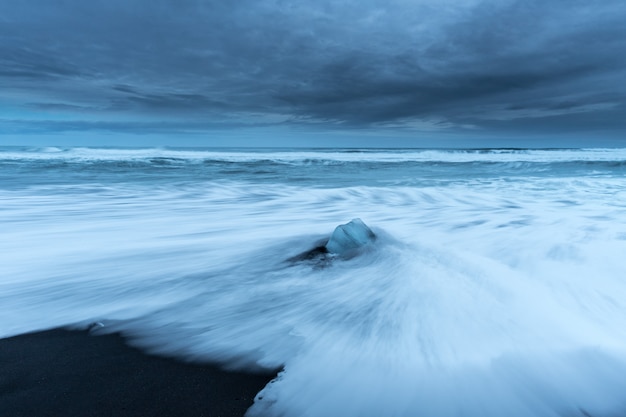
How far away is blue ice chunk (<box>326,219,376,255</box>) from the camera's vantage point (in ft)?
11.1

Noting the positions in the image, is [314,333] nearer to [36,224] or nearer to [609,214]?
[36,224]

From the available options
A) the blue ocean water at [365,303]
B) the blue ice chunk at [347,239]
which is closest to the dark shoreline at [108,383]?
the blue ocean water at [365,303]

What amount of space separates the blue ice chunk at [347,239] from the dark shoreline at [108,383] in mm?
1754

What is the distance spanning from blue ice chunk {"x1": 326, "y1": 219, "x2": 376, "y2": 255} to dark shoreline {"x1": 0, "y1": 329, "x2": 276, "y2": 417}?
1.75m

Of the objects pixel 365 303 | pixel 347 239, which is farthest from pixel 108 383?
pixel 347 239

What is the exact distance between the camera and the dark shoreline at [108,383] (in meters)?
1.47

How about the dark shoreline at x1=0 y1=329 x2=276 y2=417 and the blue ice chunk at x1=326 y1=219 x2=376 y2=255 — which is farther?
Answer: the blue ice chunk at x1=326 y1=219 x2=376 y2=255

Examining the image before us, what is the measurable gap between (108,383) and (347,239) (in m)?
2.18

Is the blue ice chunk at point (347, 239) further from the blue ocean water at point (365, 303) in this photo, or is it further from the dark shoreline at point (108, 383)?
the dark shoreline at point (108, 383)

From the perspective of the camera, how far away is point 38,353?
187cm

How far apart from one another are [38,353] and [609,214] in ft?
A: 22.1

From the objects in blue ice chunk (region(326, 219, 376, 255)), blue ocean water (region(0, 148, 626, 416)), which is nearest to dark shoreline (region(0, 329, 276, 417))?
blue ocean water (region(0, 148, 626, 416))

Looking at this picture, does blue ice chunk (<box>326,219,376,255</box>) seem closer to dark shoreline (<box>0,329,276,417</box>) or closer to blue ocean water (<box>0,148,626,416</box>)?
blue ocean water (<box>0,148,626,416</box>)

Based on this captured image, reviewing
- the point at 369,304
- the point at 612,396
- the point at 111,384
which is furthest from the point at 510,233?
the point at 111,384
